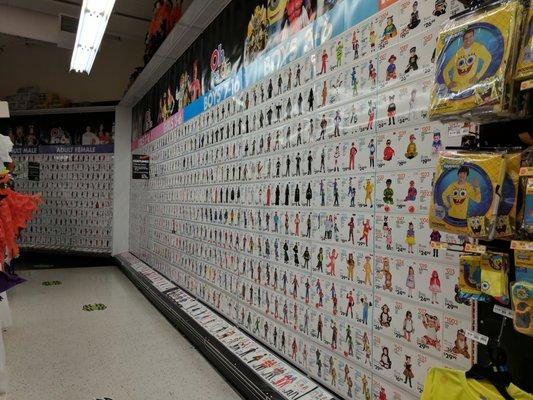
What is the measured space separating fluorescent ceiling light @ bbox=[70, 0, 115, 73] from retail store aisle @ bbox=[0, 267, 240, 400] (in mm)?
3566

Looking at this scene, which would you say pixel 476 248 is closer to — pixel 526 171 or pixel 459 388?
pixel 526 171

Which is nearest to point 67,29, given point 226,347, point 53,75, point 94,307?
point 53,75

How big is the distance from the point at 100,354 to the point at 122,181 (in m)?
5.71

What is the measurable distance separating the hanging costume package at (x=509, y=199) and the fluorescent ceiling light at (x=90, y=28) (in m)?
4.51

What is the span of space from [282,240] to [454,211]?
1678 millimetres

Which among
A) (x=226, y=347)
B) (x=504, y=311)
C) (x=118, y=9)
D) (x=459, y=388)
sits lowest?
(x=226, y=347)

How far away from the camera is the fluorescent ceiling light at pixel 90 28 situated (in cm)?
460

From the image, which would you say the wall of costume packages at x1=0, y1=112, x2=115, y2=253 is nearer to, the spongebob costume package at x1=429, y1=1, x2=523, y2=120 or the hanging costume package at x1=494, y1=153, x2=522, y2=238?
the spongebob costume package at x1=429, y1=1, x2=523, y2=120

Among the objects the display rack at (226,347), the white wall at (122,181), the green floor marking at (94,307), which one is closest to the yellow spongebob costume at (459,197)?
the display rack at (226,347)

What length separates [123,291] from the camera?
6.25 meters

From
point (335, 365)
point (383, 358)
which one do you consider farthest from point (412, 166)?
point (335, 365)

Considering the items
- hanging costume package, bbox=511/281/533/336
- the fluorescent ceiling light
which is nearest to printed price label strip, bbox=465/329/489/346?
hanging costume package, bbox=511/281/533/336

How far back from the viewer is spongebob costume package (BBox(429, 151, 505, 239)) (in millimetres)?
1131

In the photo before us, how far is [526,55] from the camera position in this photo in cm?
104
